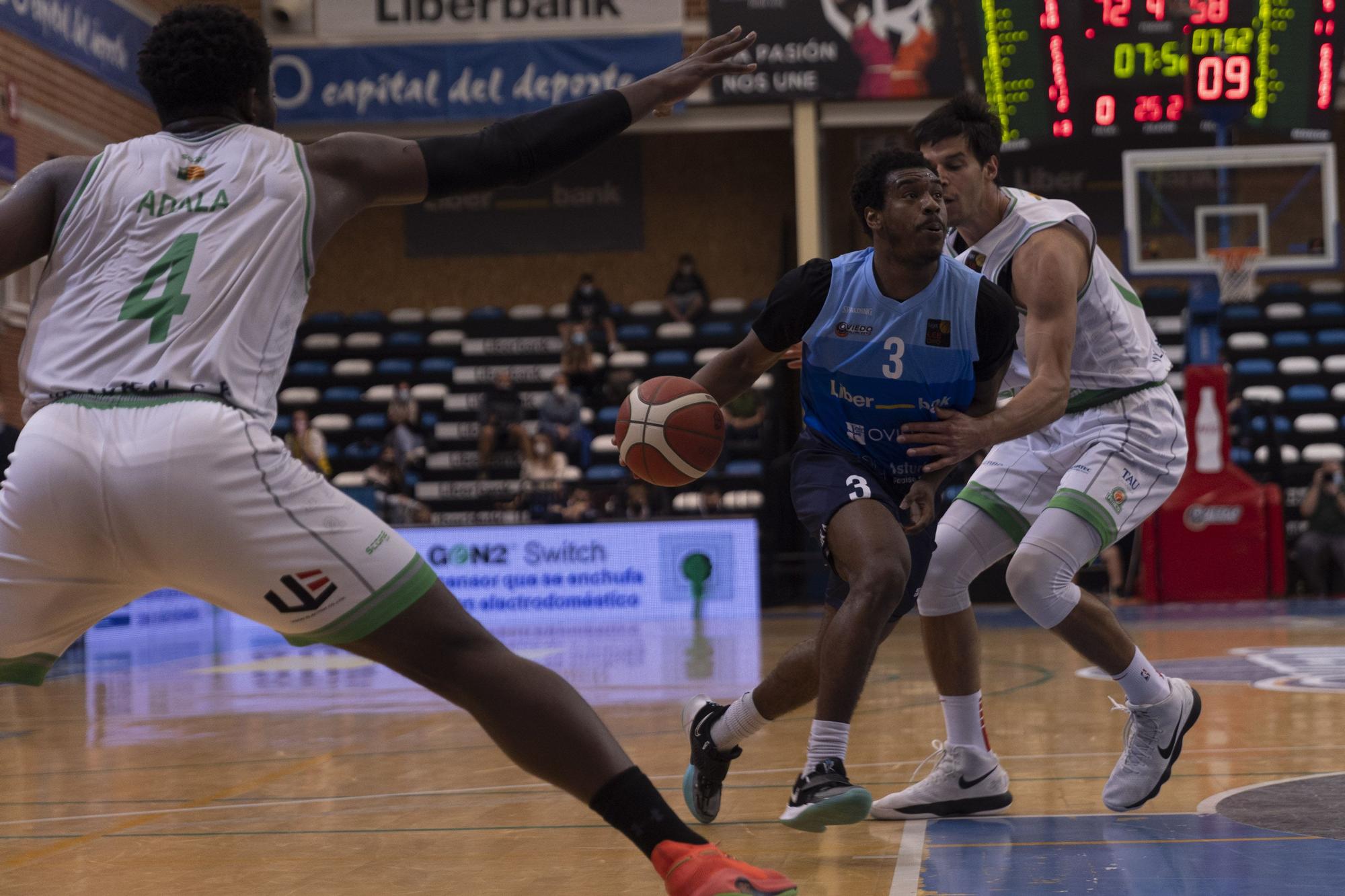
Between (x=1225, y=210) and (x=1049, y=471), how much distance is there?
1038cm

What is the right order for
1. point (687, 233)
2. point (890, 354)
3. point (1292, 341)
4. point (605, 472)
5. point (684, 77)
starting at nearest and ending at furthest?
point (684, 77) < point (890, 354) < point (605, 472) < point (1292, 341) < point (687, 233)

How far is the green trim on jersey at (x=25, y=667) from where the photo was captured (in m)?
2.54

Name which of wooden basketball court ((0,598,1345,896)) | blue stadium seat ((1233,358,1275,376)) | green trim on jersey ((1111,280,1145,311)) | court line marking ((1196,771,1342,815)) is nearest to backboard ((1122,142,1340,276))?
blue stadium seat ((1233,358,1275,376))

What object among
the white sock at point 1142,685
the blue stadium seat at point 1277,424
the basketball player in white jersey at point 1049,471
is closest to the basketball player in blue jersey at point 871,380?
the basketball player in white jersey at point 1049,471

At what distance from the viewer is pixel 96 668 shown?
34.4ft

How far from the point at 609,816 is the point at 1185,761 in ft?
9.21

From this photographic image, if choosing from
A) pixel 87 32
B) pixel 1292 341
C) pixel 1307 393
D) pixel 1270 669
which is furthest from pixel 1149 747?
pixel 1292 341

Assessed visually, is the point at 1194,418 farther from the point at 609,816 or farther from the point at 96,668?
the point at 609,816

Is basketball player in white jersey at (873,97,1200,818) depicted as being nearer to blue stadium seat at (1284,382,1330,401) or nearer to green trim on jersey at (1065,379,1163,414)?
green trim on jersey at (1065,379,1163,414)

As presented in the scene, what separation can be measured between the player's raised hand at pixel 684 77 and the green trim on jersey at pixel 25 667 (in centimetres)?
146

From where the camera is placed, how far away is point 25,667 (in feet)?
8.41

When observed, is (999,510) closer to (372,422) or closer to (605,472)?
(605,472)

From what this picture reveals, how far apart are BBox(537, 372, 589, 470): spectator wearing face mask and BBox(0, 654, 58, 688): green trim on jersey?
13.9 metres

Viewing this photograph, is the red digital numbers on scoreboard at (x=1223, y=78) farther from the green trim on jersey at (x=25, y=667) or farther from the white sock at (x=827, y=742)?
the green trim on jersey at (x=25, y=667)
